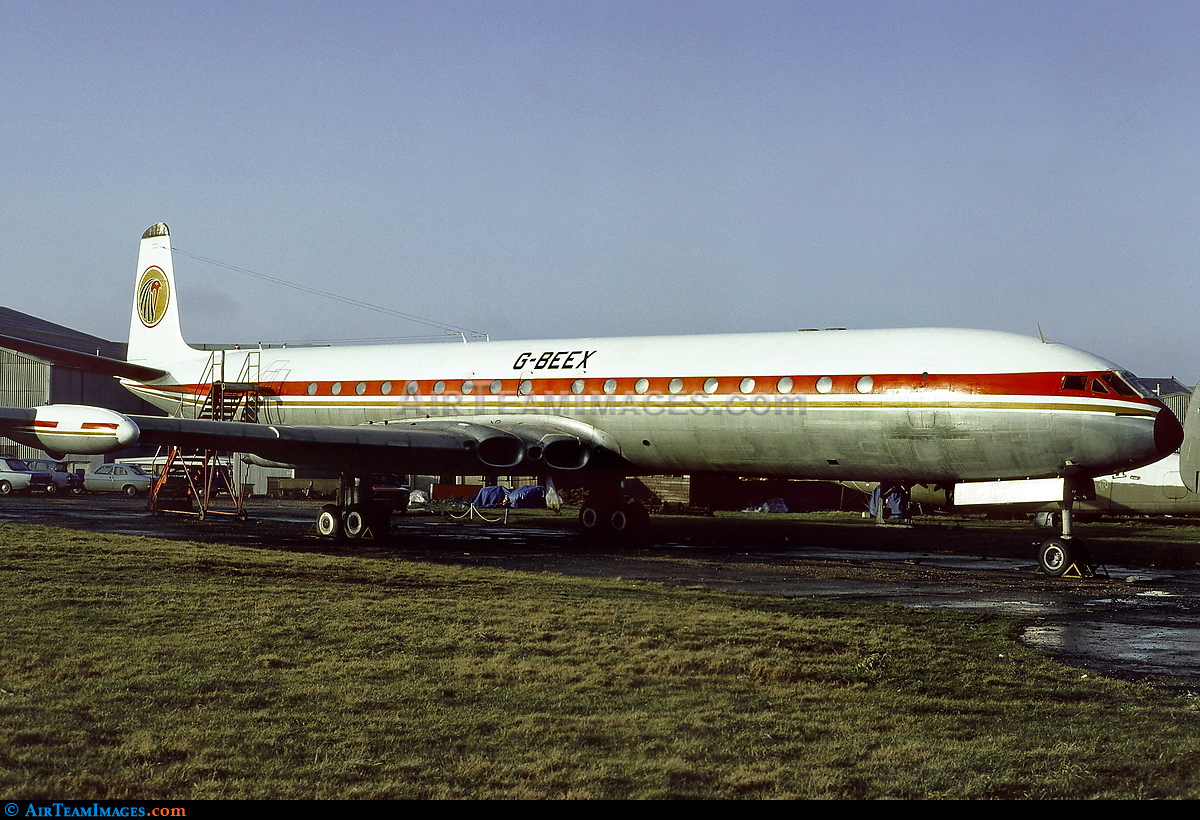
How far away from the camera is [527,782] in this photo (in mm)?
5445

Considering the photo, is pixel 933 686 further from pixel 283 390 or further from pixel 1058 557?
pixel 283 390

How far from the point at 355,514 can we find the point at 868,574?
33.7ft

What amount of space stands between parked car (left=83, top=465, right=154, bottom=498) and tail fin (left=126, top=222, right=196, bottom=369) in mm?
16593

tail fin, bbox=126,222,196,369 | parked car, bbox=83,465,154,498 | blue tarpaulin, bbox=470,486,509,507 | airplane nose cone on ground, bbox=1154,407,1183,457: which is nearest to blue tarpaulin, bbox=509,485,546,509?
blue tarpaulin, bbox=470,486,509,507

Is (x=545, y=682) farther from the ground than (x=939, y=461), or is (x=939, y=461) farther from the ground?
(x=939, y=461)

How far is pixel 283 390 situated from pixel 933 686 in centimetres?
2081

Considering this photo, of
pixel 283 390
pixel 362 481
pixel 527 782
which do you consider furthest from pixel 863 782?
pixel 283 390

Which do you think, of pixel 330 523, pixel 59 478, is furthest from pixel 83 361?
pixel 59 478

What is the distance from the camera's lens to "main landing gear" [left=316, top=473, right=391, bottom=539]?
22.2 metres

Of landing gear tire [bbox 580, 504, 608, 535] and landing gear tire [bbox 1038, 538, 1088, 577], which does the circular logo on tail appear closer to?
landing gear tire [bbox 580, 504, 608, 535]

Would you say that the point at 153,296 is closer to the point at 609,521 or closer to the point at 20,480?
the point at 609,521

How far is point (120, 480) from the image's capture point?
1825 inches

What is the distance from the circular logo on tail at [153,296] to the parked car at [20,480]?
17172mm
